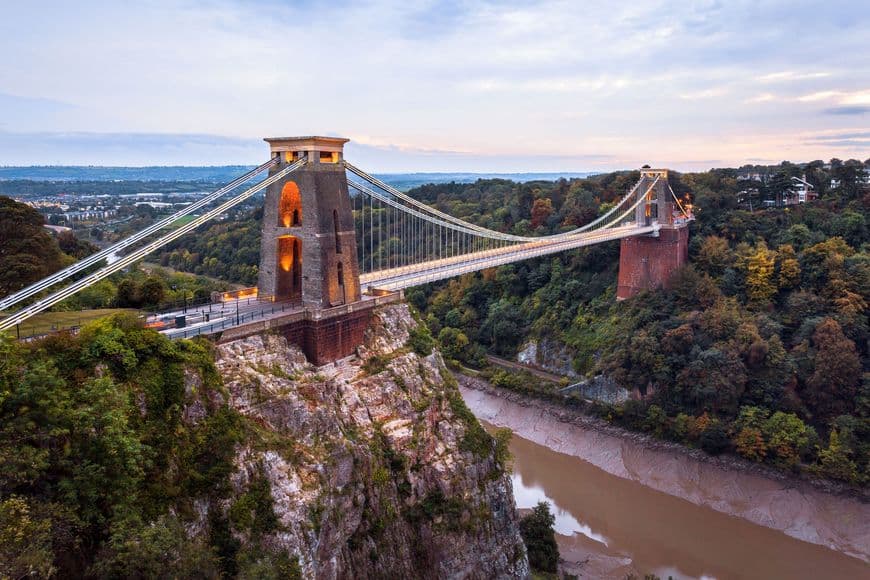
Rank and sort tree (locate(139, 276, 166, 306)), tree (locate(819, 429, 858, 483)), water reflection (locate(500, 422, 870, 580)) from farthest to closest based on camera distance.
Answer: tree (locate(819, 429, 858, 483)), water reflection (locate(500, 422, 870, 580)), tree (locate(139, 276, 166, 306))

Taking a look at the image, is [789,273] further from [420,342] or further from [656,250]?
[420,342]

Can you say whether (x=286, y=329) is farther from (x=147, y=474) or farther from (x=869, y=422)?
(x=869, y=422)

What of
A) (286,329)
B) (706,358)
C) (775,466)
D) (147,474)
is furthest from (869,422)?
Answer: (147,474)

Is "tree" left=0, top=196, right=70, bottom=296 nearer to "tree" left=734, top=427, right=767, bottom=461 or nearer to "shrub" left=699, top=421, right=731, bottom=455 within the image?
"shrub" left=699, top=421, right=731, bottom=455

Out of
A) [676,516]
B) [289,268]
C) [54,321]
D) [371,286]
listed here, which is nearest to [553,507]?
[676,516]

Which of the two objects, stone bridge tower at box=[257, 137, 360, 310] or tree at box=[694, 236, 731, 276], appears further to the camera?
tree at box=[694, 236, 731, 276]

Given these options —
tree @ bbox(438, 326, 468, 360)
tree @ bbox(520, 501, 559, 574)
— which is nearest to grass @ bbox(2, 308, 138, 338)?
tree @ bbox(520, 501, 559, 574)
